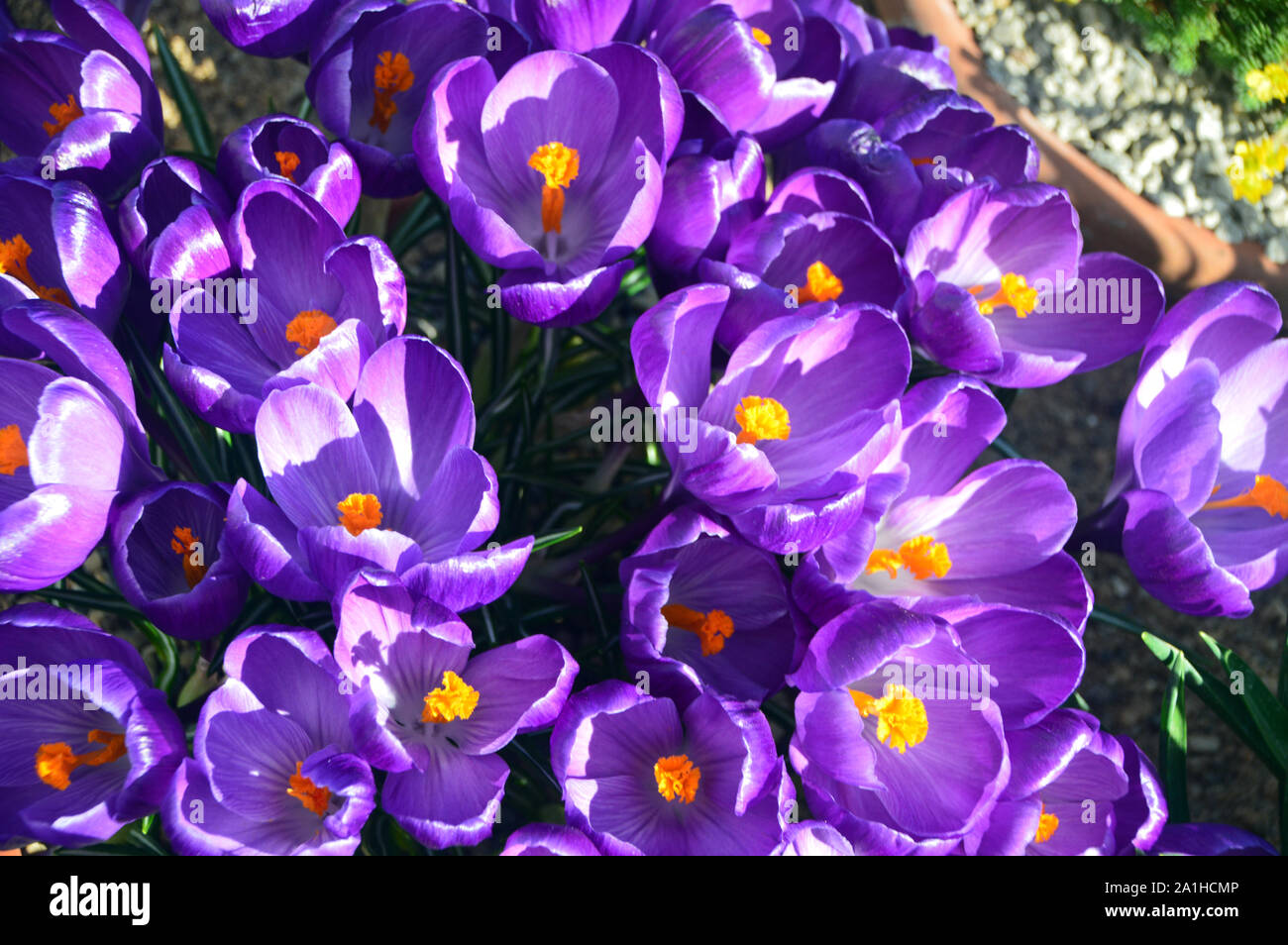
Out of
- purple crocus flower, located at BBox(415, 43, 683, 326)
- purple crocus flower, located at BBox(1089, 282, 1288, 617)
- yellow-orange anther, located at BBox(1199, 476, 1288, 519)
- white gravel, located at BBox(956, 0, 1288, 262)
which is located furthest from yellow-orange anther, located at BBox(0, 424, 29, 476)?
white gravel, located at BBox(956, 0, 1288, 262)

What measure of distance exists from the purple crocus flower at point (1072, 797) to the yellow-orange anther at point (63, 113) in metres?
1.23

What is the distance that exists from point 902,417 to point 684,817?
45 cm

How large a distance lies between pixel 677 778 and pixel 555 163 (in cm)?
65

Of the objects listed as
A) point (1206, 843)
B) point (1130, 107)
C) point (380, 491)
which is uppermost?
point (1130, 107)

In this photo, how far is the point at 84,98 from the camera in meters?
1.17

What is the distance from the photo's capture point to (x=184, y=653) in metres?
1.53

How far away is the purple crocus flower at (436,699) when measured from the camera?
3.02ft

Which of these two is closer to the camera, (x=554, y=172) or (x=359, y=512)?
(x=359, y=512)

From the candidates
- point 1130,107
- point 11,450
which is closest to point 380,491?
point 11,450

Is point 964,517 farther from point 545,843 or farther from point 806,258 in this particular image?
point 545,843

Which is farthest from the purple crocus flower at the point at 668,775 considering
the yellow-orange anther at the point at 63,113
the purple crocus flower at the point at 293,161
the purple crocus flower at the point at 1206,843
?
the yellow-orange anther at the point at 63,113

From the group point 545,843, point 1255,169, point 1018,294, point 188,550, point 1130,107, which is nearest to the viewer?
point 545,843

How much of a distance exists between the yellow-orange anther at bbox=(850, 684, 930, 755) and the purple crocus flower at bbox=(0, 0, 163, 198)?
971 millimetres

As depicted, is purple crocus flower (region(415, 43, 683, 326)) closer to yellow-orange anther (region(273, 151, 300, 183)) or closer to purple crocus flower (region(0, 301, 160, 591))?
yellow-orange anther (region(273, 151, 300, 183))
